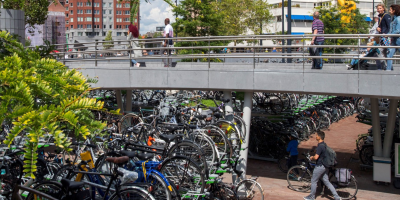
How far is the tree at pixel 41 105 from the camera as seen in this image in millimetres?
3740

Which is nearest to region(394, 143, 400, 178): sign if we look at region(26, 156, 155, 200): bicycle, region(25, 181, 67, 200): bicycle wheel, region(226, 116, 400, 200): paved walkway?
region(226, 116, 400, 200): paved walkway

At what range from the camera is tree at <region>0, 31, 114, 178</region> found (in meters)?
3.74

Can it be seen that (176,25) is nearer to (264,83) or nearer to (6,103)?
(264,83)

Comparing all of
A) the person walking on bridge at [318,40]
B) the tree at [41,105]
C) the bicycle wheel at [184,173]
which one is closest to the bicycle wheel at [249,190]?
the bicycle wheel at [184,173]

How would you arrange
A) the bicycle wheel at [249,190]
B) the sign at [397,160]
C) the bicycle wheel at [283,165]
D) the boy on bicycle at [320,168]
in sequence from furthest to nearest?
the bicycle wheel at [283,165]
the sign at [397,160]
the boy on bicycle at [320,168]
the bicycle wheel at [249,190]

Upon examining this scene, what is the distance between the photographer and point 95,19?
101188mm

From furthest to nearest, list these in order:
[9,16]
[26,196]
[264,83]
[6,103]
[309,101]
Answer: [309,101] → [9,16] → [264,83] → [26,196] → [6,103]

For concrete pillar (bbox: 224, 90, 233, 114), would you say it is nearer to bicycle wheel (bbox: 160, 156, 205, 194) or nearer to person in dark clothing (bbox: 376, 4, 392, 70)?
person in dark clothing (bbox: 376, 4, 392, 70)

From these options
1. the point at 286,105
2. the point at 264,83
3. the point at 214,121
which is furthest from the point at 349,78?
the point at 286,105

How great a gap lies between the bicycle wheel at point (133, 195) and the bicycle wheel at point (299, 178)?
767 cm

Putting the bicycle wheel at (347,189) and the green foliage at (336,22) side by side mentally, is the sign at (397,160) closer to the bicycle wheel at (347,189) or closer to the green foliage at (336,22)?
the bicycle wheel at (347,189)

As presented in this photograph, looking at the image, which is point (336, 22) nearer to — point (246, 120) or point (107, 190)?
point (246, 120)

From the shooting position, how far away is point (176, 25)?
88.0ft

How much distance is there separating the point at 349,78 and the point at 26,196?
7110 millimetres
